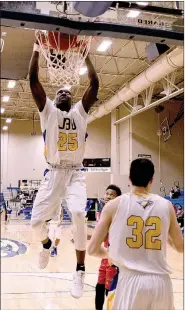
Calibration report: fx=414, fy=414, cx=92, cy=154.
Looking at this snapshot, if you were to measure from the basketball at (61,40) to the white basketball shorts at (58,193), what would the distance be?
110 cm

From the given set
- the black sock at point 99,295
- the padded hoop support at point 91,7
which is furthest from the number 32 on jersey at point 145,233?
the black sock at point 99,295

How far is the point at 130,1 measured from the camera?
367 centimetres

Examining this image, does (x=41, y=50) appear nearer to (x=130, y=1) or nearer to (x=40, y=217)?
(x=130, y=1)

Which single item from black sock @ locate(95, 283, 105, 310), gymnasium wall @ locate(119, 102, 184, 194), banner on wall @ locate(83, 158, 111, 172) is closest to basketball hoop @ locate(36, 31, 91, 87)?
black sock @ locate(95, 283, 105, 310)

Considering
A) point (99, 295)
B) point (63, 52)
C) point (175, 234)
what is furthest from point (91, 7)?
point (99, 295)

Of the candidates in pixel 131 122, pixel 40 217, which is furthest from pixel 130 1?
pixel 131 122

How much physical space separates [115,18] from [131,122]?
1322cm

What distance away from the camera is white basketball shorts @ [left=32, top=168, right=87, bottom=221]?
143 inches

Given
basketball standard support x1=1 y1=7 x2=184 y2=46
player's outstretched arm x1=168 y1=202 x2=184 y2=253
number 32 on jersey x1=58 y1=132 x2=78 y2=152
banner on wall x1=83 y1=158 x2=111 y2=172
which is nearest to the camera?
player's outstretched arm x1=168 y1=202 x2=184 y2=253

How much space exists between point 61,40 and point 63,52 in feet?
0.57

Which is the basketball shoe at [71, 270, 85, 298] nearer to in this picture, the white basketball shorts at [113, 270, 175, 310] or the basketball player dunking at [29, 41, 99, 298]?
the basketball player dunking at [29, 41, 99, 298]

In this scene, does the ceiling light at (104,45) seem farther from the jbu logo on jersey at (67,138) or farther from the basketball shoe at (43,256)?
the basketball shoe at (43,256)

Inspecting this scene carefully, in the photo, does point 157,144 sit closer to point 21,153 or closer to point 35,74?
point 21,153

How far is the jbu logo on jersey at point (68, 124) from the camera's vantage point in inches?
146
